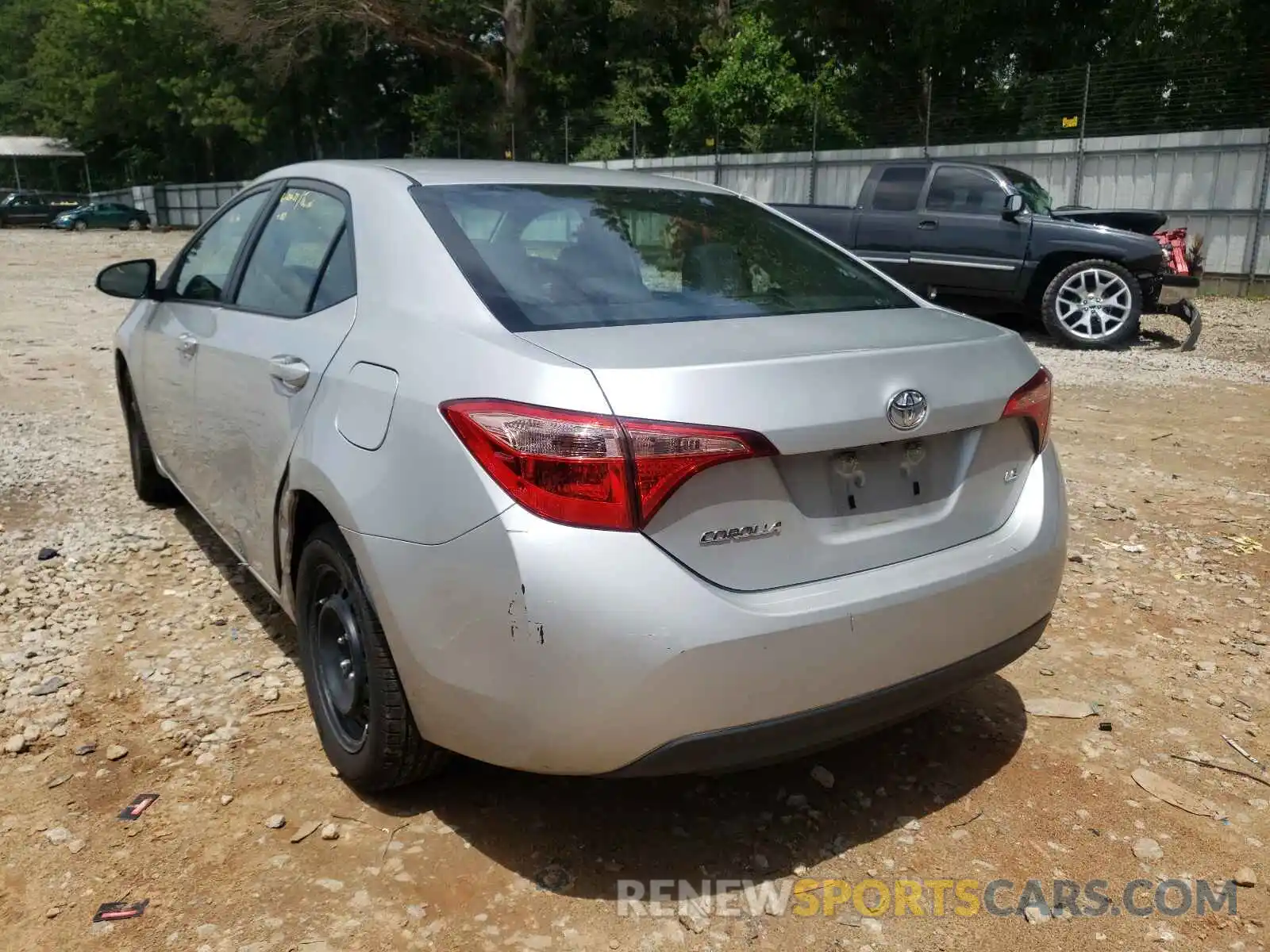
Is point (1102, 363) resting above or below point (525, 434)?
below

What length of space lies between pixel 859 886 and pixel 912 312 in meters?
1.45

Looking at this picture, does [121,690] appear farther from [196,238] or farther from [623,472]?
[623,472]

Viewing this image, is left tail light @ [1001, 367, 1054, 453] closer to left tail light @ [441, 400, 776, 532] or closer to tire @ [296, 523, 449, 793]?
left tail light @ [441, 400, 776, 532]

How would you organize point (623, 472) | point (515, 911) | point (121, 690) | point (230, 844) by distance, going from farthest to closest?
point (121, 690) → point (230, 844) → point (515, 911) → point (623, 472)

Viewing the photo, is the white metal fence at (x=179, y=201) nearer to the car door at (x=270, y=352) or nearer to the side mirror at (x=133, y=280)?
the side mirror at (x=133, y=280)

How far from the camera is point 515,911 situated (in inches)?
91.5

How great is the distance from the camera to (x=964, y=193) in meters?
11.1

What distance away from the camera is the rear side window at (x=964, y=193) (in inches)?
428

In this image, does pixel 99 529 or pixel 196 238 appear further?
pixel 99 529

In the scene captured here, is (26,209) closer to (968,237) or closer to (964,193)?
(964,193)

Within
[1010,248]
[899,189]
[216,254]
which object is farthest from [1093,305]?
[216,254]

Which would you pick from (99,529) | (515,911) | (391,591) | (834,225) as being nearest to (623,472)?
(391,591)

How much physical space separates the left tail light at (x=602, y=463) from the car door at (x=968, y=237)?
31.2 feet

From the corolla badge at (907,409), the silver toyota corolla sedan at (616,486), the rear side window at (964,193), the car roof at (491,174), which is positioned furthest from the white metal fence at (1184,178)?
the corolla badge at (907,409)
